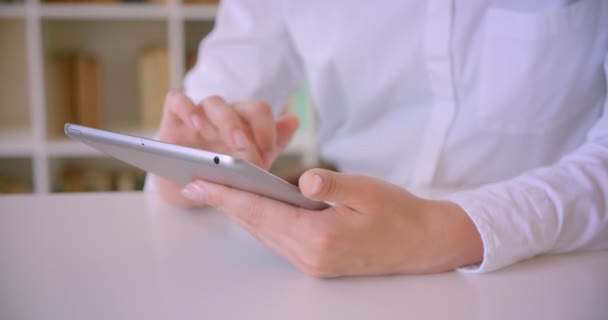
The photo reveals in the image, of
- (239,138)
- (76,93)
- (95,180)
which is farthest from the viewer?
(95,180)

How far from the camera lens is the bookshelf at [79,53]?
188cm

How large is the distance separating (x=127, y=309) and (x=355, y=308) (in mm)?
182

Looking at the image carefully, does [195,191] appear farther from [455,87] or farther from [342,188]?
[455,87]

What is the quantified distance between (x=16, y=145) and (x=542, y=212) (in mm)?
1822

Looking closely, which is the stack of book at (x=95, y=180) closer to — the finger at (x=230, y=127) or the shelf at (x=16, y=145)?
the shelf at (x=16, y=145)

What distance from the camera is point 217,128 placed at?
71cm

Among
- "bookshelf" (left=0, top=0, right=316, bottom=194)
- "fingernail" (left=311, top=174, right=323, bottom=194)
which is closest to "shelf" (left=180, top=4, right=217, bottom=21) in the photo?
"bookshelf" (left=0, top=0, right=316, bottom=194)

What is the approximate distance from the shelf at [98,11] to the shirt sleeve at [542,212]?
1.62 metres

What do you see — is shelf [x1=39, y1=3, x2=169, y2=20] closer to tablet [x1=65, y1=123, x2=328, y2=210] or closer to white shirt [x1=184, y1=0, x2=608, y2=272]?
white shirt [x1=184, y1=0, x2=608, y2=272]

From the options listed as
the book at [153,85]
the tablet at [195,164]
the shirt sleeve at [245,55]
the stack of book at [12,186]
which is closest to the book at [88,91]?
the book at [153,85]

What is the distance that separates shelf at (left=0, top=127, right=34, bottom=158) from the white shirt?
45.8 inches

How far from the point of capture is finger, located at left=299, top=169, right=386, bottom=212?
0.44 metres

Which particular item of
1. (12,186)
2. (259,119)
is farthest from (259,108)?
(12,186)

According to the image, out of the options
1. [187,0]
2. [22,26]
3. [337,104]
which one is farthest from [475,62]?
[22,26]
